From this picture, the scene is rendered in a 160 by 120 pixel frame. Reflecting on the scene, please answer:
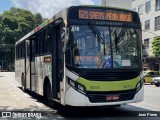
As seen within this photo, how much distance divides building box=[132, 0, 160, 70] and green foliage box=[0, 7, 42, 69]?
3160 centimetres

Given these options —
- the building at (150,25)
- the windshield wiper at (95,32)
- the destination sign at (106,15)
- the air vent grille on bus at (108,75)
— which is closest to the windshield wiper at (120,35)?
the destination sign at (106,15)

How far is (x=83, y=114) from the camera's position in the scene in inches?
468

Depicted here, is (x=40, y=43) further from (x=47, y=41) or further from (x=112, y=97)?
(x=112, y=97)

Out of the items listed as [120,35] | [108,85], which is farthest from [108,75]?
[120,35]

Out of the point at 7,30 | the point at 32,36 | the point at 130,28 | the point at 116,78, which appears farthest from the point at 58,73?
the point at 7,30

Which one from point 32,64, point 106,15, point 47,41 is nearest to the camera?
point 106,15

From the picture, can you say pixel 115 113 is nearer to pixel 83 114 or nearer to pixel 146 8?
pixel 83 114

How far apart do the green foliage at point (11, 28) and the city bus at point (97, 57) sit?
235 ft

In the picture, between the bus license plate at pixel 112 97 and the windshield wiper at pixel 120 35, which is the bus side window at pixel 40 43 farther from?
the bus license plate at pixel 112 97

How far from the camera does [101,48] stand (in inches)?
421

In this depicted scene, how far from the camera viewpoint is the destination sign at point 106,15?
35.8ft

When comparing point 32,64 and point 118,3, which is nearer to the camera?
point 32,64

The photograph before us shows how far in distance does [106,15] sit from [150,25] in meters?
50.8

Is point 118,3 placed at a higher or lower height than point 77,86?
higher
